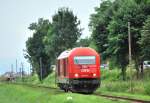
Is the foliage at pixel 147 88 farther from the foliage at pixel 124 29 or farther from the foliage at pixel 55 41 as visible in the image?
the foliage at pixel 55 41

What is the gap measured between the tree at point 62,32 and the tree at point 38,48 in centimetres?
789

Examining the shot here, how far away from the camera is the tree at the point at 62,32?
10376 cm

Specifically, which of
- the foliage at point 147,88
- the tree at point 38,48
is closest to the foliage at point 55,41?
the tree at point 38,48

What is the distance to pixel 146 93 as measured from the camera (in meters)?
49.1

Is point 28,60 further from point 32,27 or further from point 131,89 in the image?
point 131,89

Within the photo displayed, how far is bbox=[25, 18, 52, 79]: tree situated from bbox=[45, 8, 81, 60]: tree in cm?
789

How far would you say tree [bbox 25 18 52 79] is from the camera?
119250 millimetres

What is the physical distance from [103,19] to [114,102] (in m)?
41.4

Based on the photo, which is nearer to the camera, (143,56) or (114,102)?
(114,102)

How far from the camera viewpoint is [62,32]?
106062 mm

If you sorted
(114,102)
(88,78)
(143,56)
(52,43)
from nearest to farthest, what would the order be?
(114,102)
(88,78)
(143,56)
(52,43)

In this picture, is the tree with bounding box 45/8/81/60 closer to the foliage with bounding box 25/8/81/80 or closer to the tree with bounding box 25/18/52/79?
the foliage with bounding box 25/8/81/80

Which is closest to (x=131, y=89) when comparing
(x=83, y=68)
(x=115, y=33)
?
(x=83, y=68)

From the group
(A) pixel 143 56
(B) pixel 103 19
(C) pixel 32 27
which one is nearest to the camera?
(A) pixel 143 56
